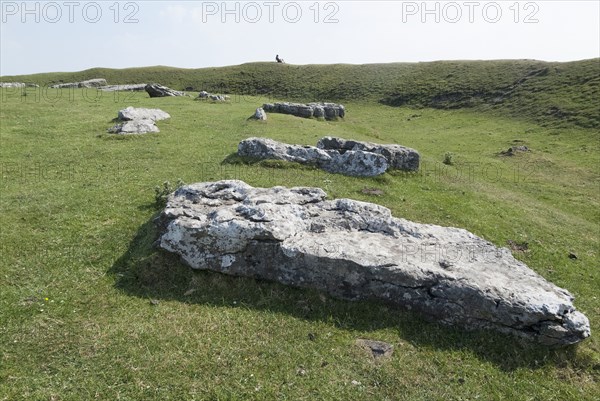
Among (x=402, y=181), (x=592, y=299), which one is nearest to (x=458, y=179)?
(x=402, y=181)

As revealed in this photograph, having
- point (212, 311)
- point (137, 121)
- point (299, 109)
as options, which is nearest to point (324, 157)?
point (212, 311)

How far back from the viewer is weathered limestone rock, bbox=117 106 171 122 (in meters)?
43.2

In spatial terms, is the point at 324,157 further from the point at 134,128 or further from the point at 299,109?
the point at 299,109

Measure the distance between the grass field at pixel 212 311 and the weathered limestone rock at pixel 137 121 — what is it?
23.7ft

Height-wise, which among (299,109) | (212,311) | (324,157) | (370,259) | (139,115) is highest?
(299,109)

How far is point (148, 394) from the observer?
34.7ft

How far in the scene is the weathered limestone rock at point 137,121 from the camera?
39.1 metres

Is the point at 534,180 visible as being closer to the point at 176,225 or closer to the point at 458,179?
the point at 458,179

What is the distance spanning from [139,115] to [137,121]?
136 inches

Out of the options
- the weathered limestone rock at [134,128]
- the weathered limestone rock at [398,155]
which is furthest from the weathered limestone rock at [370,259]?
the weathered limestone rock at [134,128]

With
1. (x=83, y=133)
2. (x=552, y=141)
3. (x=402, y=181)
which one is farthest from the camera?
(x=552, y=141)

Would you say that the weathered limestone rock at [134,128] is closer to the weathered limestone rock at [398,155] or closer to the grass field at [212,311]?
the grass field at [212,311]

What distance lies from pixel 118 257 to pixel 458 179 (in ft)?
92.4

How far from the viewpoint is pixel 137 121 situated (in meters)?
41.2
